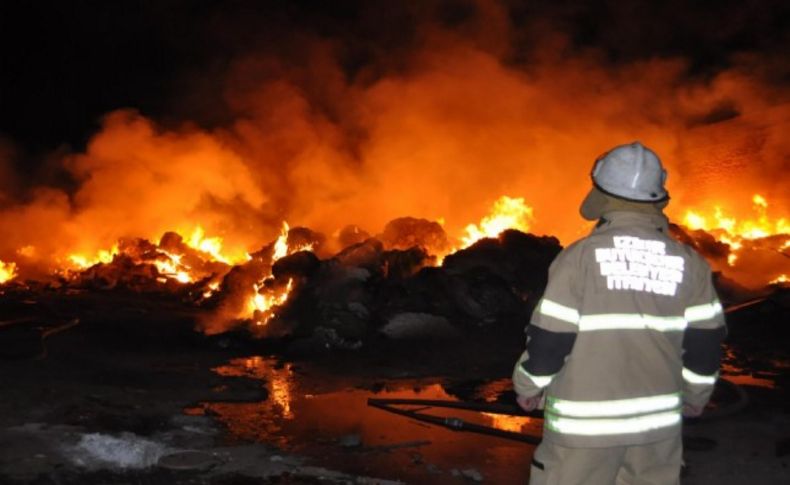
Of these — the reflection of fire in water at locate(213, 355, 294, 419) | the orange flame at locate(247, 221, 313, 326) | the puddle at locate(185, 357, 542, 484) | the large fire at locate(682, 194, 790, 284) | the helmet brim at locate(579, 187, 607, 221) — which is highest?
the large fire at locate(682, 194, 790, 284)

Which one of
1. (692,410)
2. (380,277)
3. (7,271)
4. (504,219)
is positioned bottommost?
(692,410)

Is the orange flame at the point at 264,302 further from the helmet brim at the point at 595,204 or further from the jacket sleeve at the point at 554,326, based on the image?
the jacket sleeve at the point at 554,326

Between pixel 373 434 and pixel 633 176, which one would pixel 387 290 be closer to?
pixel 373 434

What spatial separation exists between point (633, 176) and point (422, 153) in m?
15.9

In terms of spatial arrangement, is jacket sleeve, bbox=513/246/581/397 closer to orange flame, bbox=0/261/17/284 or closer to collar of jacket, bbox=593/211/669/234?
collar of jacket, bbox=593/211/669/234

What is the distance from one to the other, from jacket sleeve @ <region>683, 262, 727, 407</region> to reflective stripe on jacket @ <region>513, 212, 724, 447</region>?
0.31 feet

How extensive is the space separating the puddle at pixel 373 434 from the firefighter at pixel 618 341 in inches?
86.5

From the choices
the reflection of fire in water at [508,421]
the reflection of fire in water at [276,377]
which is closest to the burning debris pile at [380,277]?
the reflection of fire in water at [276,377]

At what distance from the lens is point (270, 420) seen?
5.81 meters

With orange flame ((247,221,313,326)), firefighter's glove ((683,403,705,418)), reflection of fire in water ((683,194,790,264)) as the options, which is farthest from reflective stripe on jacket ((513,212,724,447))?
reflection of fire in water ((683,194,790,264))

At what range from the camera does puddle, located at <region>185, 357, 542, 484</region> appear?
474 centimetres

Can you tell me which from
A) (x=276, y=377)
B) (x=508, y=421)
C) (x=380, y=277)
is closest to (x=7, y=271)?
(x=380, y=277)

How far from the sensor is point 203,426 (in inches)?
213

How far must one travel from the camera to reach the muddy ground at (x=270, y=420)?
14.9 ft
